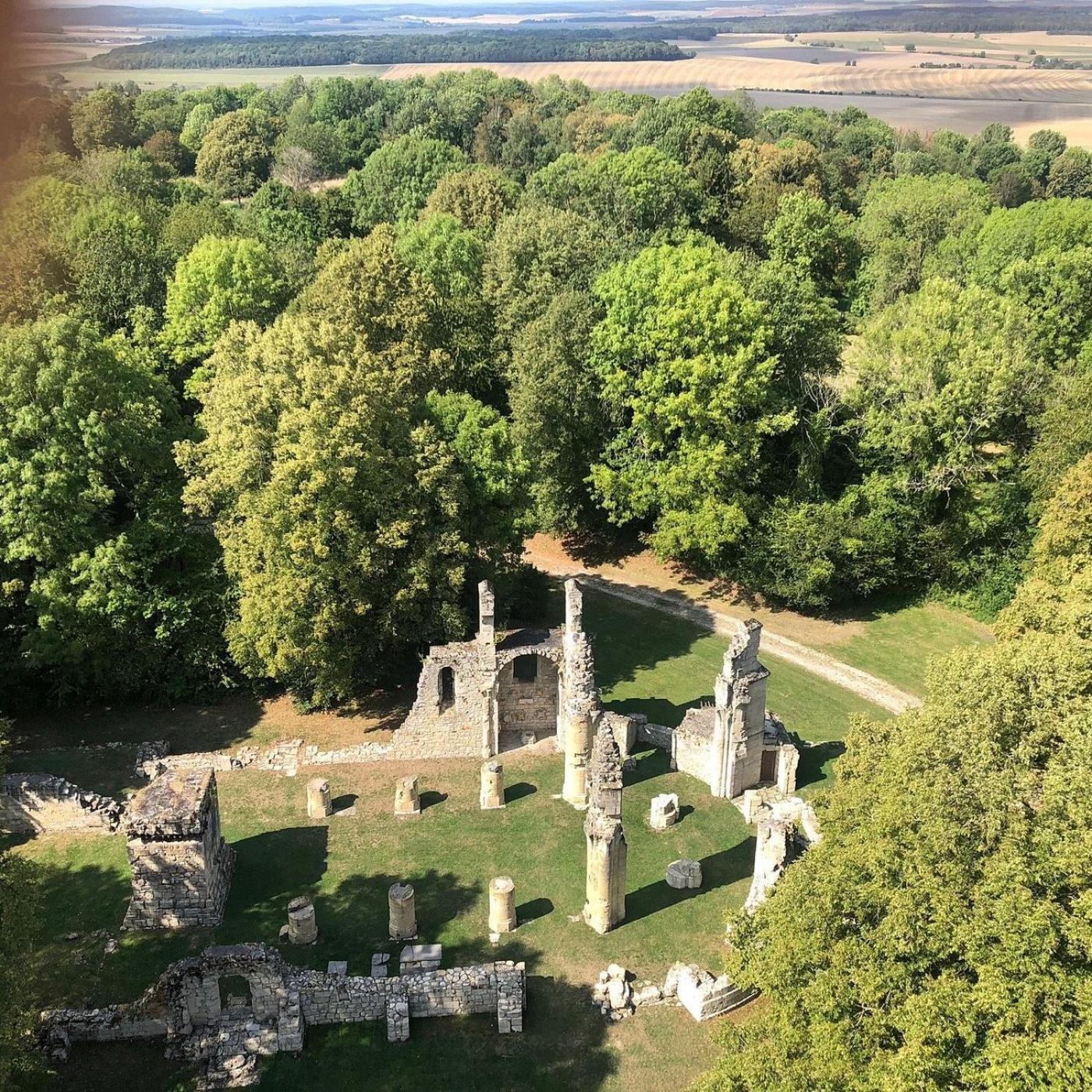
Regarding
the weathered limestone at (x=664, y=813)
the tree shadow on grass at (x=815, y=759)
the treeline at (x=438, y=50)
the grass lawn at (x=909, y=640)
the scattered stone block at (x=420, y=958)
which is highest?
the treeline at (x=438, y=50)

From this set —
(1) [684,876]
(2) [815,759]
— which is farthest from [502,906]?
(2) [815,759]

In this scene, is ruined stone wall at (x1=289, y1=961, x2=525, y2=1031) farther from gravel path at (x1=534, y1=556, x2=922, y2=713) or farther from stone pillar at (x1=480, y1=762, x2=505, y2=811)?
gravel path at (x1=534, y1=556, x2=922, y2=713)

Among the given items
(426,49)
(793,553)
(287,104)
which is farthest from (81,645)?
(426,49)

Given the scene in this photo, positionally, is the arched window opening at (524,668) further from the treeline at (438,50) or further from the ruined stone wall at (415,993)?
the treeline at (438,50)

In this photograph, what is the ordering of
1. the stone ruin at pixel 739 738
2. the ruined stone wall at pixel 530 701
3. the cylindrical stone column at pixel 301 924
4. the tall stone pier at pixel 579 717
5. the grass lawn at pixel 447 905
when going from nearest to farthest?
the grass lawn at pixel 447 905, the cylindrical stone column at pixel 301 924, the stone ruin at pixel 739 738, the tall stone pier at pixel 579 717, the ruined stone wall at pixel 530 701

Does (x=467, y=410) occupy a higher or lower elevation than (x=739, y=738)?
higher

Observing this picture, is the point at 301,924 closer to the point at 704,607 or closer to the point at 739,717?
the point at 739,717

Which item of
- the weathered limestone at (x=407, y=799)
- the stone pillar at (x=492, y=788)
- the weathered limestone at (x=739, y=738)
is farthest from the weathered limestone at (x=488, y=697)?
the weathered limestone at (x=739, y=738)

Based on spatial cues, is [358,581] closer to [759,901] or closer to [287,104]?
[759,901]
